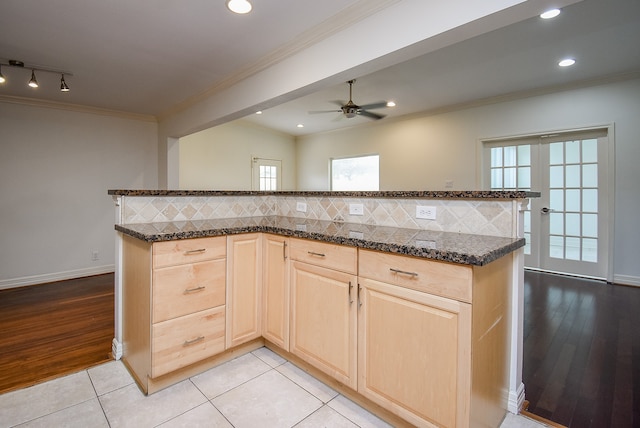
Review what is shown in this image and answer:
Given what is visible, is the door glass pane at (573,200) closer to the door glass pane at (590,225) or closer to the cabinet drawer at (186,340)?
the door glass pane at (590,225)

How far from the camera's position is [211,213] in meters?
2.44

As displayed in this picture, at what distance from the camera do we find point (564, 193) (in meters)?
4.30

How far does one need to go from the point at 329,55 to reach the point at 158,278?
1.87 m

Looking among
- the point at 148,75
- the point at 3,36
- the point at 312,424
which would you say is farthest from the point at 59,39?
the point at 312,424

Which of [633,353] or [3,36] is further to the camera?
[3,36]

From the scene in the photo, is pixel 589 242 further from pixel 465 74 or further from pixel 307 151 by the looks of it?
pixel 307 151

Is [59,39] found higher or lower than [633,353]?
higher

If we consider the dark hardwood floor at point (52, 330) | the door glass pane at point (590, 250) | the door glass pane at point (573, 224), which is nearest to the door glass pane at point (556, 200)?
the door glass pane at point (573, 224)

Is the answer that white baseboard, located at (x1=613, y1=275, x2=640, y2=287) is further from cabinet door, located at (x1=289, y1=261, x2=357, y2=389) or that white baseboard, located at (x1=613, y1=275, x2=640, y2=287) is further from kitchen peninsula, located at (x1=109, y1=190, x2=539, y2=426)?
cabinet door, located at (x1=289, y1=261, x2=357, y2=389)

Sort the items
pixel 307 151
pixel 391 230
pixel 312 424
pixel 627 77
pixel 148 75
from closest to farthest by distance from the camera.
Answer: pixel 312 424, pixel 391 230, pixel 148 75, pixel 627 77, pixel 307 151

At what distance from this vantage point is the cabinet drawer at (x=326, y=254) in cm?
158

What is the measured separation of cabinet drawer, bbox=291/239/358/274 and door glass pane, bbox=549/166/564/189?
4.24 meters

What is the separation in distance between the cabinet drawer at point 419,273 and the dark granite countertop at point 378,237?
1.4 inches

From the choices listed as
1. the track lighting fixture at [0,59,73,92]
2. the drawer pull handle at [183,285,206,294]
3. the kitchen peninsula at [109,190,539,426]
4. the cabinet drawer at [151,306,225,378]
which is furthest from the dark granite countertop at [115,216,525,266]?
the track lighting fixture at [0,59,73,92]
